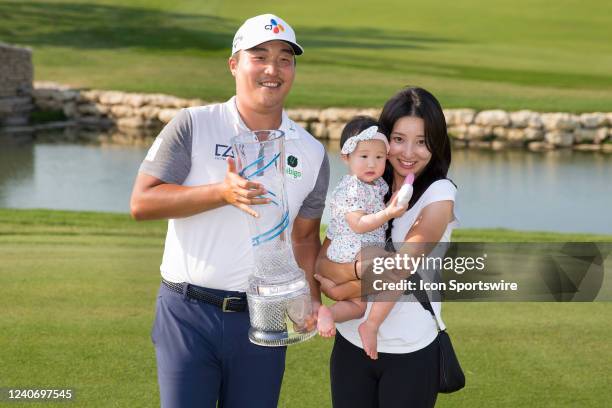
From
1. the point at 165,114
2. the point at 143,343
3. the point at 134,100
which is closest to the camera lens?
the point at 143,343

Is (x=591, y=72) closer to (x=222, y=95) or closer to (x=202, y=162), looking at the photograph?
(x=222, y=95)

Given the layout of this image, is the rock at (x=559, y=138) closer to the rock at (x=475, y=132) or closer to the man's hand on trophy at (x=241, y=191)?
the rock at (x=475, y=132)

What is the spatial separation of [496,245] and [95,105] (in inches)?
607

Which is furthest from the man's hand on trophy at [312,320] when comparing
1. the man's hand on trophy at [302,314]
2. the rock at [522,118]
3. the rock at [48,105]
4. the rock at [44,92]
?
the rock at [44,92]

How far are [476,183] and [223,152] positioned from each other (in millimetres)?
13420

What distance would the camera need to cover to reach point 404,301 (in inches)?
115

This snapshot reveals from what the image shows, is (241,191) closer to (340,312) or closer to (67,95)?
(340,312)

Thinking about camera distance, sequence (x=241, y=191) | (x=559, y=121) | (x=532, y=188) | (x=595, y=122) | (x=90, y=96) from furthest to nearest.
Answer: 1. (x=90, y=96)
2. (x=595, y=122)
3. (x=559, y=121)
4. (x=532, y=188)
5. (x=241, y=191)

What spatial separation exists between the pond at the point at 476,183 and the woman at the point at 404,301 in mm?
10170

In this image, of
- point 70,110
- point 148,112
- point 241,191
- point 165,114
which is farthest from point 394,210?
point 70,110

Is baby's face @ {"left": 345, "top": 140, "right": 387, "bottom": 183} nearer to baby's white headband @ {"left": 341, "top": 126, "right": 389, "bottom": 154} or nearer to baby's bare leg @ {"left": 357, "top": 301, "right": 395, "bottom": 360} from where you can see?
baby's white headband @ {"left": 341, "top": 126, "right": 389, "bottom": 154}

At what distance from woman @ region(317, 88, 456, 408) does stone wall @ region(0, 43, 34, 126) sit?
1999cm

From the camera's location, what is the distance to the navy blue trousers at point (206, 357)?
304cm

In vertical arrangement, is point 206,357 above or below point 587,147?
above
